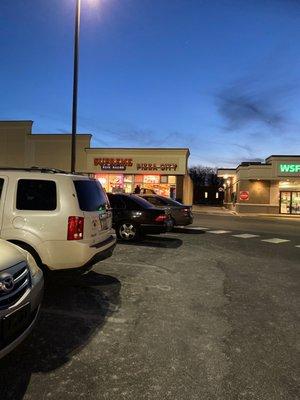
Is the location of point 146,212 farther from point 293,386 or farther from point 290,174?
point 290,174

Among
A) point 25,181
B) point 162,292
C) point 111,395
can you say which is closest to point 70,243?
point 25,181

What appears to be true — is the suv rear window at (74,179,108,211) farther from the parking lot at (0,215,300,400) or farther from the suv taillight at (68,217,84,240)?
the parking lot at (0,215,300,400)

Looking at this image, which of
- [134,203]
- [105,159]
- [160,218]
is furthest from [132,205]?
[105,159]

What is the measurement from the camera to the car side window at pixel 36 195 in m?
6.43

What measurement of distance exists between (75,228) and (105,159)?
33.0 m

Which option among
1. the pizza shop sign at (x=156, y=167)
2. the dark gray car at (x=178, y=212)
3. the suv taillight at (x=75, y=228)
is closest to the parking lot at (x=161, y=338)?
the suv taillight at (x=75, y=228)

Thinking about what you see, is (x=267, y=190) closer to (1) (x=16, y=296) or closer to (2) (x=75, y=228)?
(2) (x=75, y=228)

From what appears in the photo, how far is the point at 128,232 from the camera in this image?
13.4m

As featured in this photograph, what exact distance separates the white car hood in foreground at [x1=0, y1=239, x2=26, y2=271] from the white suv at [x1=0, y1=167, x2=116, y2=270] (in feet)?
6.37

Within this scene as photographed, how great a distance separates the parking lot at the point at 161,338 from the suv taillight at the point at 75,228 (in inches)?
25.1

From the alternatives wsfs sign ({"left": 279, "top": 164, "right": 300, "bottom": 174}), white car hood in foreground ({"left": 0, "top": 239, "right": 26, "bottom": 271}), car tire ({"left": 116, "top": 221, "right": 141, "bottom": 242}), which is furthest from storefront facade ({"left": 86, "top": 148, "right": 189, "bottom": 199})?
white car hood in foreground ({"left": 0, "top": 239, "right": 26, "bottom": 271})

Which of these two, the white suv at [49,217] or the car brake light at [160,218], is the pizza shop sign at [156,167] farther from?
the white suv at [49,217]

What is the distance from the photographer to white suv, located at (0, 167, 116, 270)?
6297mm

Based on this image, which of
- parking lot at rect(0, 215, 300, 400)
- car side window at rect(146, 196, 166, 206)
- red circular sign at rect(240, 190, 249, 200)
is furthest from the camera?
red circular sign at rect(240, 190, 249, 200)
